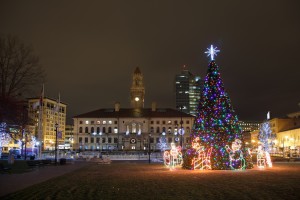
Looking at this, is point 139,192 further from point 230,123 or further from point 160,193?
point 230,123

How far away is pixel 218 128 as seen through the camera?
35688 mm

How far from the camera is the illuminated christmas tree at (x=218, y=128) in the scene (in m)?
34.8

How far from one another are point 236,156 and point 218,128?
288 cm

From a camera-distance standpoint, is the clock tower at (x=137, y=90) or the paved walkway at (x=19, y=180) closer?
the paved walkway at (x=19, y=180)

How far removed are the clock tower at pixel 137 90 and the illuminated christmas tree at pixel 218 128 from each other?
111m

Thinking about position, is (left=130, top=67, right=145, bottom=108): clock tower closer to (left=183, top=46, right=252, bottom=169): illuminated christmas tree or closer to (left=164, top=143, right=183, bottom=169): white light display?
(left=164, top=143, right=183, bottom=169): white light display

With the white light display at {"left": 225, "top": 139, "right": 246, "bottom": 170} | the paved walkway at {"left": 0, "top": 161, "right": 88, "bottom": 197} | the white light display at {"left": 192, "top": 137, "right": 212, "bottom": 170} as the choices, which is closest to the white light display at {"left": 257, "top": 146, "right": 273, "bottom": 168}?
the white light display at {"left": 225, "top": 139, "right": 246, "bottom": 170}

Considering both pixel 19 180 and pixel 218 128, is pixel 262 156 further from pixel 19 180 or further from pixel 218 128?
pixel 19 180

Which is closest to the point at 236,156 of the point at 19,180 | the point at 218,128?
the point at 218,128

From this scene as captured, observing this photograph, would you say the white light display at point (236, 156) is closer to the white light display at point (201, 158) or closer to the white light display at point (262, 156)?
the white light display at point (201, 158)

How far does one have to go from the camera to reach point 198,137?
36.1 meters

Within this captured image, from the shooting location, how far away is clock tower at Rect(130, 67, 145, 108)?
14875 centimetres

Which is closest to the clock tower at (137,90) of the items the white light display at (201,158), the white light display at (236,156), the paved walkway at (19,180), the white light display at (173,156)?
the white light display at (173,156)

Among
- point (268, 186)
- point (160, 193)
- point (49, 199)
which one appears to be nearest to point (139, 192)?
point (160, 193)
